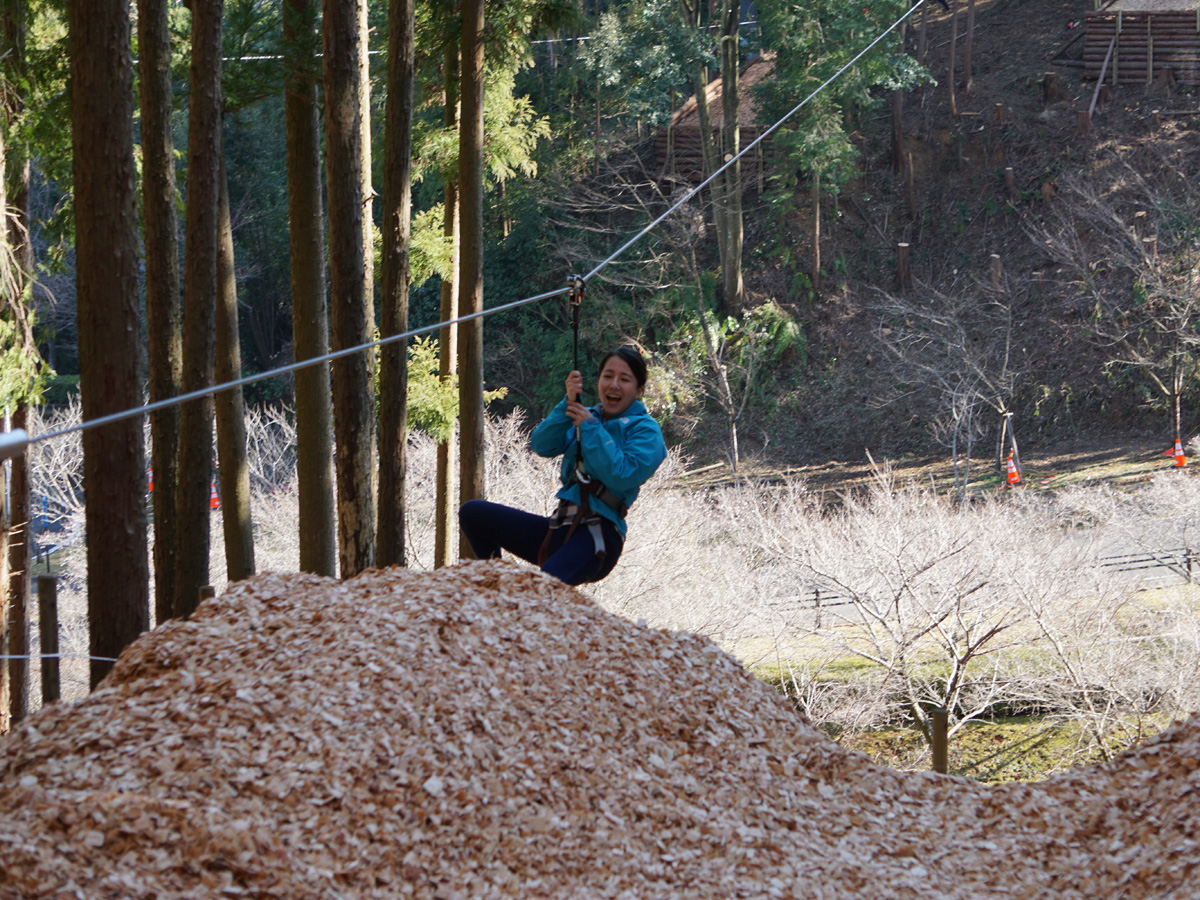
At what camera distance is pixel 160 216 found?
6477 mm

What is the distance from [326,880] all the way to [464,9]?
8670 millimetres

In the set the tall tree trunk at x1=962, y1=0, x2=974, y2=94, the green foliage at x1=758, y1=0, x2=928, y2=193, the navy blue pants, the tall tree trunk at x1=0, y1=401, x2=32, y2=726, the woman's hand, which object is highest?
the tall tree trunk at x1=962, y1=0, x2=974, y2=94

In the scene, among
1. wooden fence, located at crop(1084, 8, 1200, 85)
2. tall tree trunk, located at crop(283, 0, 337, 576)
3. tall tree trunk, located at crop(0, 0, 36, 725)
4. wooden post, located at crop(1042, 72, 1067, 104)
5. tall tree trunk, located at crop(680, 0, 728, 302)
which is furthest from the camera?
wooden post, located at crop(1042, 72, 1067, 104)

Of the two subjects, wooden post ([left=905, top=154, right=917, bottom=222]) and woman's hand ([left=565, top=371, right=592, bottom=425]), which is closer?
woman's hand ([left=565, top=371, right=592, bottom=425])

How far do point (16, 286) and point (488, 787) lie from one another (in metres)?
7.54

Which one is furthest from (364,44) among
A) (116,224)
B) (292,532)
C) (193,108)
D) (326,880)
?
(292,532)

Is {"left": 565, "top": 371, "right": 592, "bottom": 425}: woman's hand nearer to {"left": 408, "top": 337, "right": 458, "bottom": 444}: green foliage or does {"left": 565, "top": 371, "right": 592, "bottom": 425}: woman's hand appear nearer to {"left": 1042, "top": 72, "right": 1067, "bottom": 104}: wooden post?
{"left": 408, "top": 337, "right": 458, "bottom": 444}: green foliage

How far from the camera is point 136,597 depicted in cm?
513

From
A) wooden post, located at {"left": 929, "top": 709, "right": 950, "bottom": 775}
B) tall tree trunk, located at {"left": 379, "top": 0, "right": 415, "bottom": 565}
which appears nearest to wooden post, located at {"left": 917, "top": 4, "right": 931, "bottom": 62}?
tall tree trunk, located at {"left": 379, "top": 0, "right": 415, "bottom": 565}

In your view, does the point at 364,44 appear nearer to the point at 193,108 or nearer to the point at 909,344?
the point at 193,108

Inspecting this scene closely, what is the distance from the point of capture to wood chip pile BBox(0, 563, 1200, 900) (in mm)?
2623

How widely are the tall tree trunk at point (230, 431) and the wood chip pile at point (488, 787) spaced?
3.84 meters

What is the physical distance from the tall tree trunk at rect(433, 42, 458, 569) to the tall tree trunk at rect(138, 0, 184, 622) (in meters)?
4.35

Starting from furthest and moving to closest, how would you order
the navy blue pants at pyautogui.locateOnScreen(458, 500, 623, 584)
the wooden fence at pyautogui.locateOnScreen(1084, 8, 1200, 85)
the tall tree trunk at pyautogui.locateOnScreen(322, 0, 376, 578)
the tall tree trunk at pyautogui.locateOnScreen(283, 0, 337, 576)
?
the wooden fence at pyautogui.locateOnScreen(1084, 8, 1200, 85)
the tall tree trunk at pyautogui.locateOnScreen(283, 0, 337, 576)
the tall tree trunk at pyautogui.locateOnScreen(322, 0, 376, 578)
the navy blue pants at pyautogui.locateOnScreen(458, 500, 623, 584)
